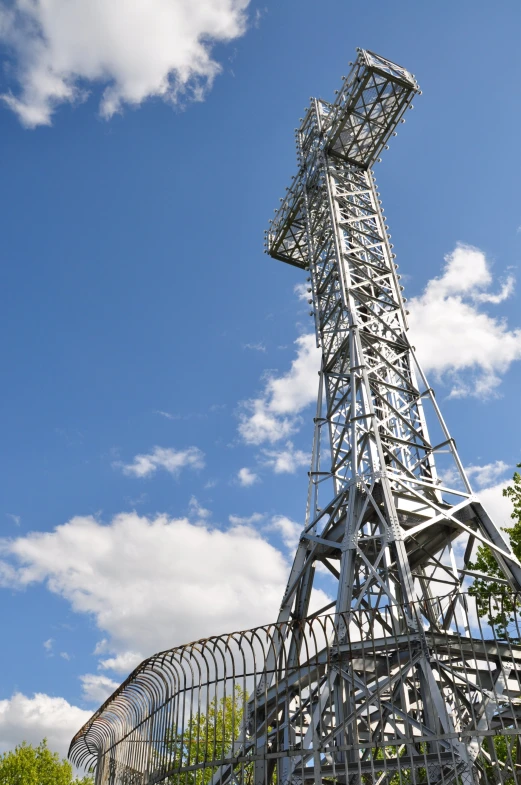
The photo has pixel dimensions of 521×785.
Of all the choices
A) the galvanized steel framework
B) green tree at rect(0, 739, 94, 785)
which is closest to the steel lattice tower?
the galvanized steel framework

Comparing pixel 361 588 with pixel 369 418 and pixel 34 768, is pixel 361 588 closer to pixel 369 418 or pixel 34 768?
pixel 369 418

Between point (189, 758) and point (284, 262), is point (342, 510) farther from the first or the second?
point (284, 262)

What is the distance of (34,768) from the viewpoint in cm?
2998

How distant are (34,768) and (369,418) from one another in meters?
26.9

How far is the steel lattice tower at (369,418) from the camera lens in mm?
10086

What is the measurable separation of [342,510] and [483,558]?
557cm

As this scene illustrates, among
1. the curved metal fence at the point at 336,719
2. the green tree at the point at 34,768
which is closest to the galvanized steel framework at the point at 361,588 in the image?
the curved metal fence at the point at 336,719

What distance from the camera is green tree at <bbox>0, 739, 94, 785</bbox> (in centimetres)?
2934

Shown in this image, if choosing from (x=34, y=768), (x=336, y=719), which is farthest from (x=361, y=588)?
(x=34, y=768)

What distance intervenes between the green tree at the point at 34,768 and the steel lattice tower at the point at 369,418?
78.9 ft

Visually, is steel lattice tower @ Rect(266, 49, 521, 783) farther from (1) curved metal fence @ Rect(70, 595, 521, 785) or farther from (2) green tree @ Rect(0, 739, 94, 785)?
(2) green tree @ Rect(0, 739, 94, 785)

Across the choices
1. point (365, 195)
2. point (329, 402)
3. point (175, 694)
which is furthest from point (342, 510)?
point (365, 195)

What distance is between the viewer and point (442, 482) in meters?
13.4

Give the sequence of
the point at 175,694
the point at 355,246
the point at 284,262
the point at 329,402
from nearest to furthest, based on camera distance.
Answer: the point at 175,694
the point at 329,402
the point at 355,246
the point at 284,262
